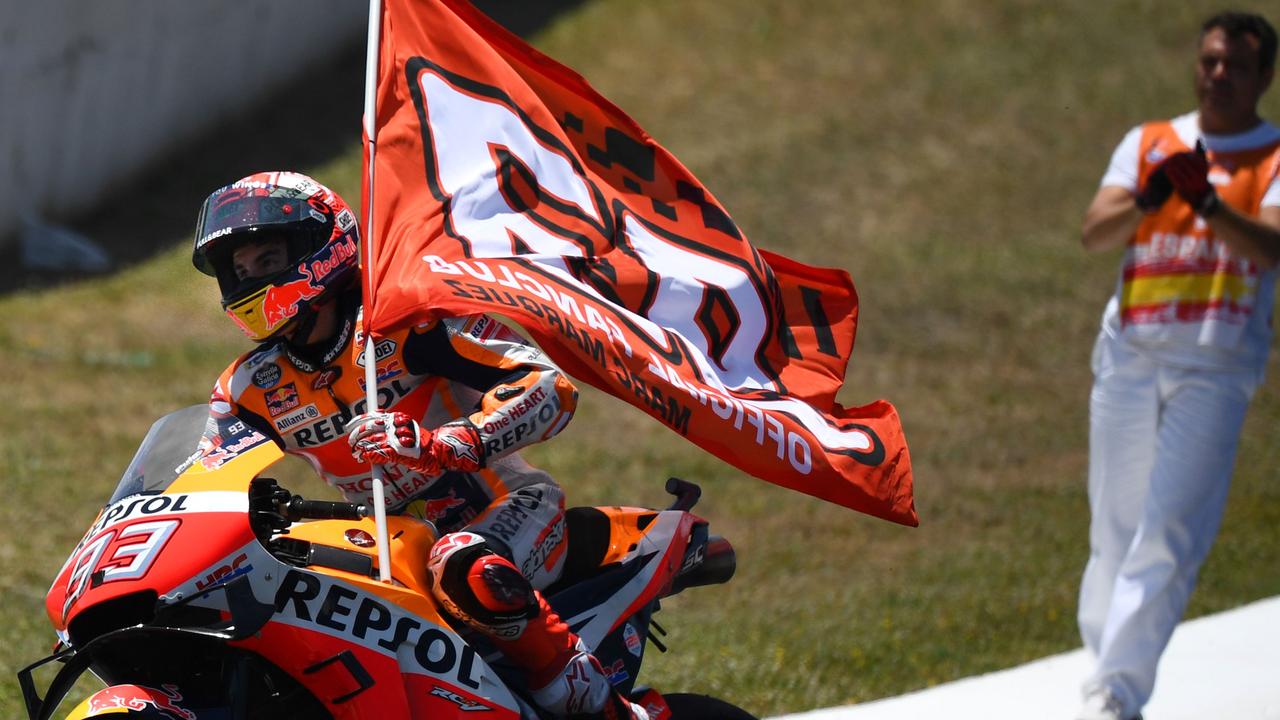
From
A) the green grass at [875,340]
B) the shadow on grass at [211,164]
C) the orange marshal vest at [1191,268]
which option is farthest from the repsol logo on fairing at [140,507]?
the shadow on grass at [211,164]

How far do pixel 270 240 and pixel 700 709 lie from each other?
6.35 ft

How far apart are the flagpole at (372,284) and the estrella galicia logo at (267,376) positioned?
281mm

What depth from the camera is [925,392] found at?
45.5 feet

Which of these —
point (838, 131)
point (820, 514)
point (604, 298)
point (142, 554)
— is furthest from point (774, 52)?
point (142, 554)

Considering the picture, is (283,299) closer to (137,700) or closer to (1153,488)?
(137,700)

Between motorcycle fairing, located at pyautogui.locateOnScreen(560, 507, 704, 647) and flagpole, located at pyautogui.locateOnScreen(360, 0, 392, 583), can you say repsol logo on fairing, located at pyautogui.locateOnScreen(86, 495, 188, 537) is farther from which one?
motorcycle fairing, located at pyautogui.locateOnScreen(560, 507, 704, 647)

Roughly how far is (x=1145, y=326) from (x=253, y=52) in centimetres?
1242

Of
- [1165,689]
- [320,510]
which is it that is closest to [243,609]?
[320,510]

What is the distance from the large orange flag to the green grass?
84.6 inches

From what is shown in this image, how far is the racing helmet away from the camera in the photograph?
4449 mm

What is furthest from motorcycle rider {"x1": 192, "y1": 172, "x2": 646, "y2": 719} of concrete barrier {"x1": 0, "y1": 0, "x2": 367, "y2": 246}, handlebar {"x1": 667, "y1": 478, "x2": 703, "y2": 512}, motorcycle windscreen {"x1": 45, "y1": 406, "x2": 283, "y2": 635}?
concrete barrier {"x1": 0, "y1": 0, "x2": 367, "y2": 246}

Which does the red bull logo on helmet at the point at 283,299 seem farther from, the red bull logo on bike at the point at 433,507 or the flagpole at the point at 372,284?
the red bull logo on bike at the point at 433,507

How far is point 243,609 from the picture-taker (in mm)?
3873

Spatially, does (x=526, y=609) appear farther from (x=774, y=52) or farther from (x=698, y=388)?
(x=774, y=52)
